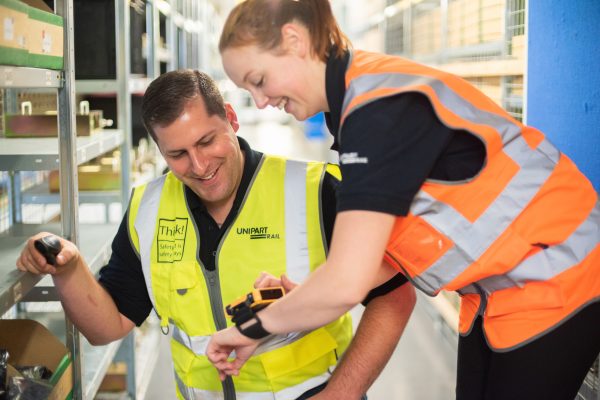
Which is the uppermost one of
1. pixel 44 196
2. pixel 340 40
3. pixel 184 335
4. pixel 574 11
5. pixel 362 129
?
pixel 574 11

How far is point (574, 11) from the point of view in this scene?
94.3 inches

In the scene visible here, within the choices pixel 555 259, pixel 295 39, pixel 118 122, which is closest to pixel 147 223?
pixel 295 39

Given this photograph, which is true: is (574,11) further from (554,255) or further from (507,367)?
(507,367)

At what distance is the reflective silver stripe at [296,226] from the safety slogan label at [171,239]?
321mm

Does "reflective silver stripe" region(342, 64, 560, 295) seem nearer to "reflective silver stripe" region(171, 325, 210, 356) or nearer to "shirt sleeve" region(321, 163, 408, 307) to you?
"shirt sleeve" region(321, 163, 408, 307)

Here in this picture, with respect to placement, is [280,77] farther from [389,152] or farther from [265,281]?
[265,281]

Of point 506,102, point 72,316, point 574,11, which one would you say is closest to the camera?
point 72,316

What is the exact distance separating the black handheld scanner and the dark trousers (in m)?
1.19

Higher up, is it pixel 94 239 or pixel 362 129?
pixel 362 129

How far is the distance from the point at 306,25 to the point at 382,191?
427mm

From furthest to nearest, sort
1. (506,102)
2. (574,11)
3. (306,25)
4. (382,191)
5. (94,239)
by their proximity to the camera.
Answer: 1. (506,102)
2. (94,239)
3. (574,11)
4. (306,25)
5. (382,191)

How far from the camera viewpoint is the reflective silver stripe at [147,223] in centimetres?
218

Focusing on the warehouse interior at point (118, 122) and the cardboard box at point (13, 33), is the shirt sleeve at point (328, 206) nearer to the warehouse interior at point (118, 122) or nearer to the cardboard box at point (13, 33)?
the warehouse interior at point (118, 122)

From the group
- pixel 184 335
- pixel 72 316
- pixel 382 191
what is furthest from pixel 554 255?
pixel 72 316
